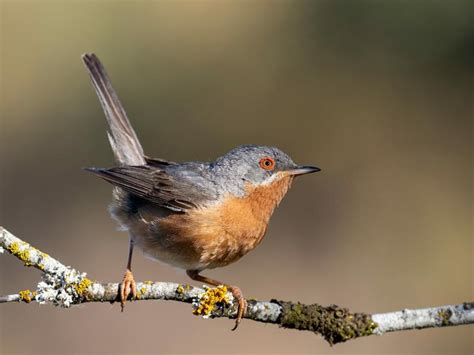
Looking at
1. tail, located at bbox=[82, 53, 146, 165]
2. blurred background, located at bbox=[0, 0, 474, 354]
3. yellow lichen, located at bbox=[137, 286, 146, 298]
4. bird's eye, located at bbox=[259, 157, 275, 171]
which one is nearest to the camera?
yellow lichen, located at bbox=[137, 286, 146, 298]

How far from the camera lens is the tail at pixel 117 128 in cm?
644

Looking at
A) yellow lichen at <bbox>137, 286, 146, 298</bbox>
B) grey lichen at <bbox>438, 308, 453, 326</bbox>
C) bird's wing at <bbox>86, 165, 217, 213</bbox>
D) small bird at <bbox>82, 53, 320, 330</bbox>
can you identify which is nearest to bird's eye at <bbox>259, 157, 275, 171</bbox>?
small bird at <bbox>82, 53, 320, 330</bbox>

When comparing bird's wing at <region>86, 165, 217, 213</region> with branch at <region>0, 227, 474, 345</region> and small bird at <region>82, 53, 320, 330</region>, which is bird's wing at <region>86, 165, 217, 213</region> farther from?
branch at <region>0, 227, 474, 345</region>

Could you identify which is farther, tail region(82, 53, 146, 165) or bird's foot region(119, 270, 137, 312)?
tail region(82, 53, 146, 165)

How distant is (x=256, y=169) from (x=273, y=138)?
19.1 feet

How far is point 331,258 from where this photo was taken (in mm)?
9844

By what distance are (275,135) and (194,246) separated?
6506 mm

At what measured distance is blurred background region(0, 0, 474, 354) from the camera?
356 inches

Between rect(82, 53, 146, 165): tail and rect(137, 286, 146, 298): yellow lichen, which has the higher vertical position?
rect(82, 53, 146, 165): tail

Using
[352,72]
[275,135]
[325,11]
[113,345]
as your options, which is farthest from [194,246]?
[325,11]

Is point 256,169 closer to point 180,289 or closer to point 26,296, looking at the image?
point 180,289

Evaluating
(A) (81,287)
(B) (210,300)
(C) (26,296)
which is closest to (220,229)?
(B) (210,300)

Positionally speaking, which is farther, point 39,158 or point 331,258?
point 39,158

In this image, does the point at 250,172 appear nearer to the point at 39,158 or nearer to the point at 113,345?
the point at 113,345
